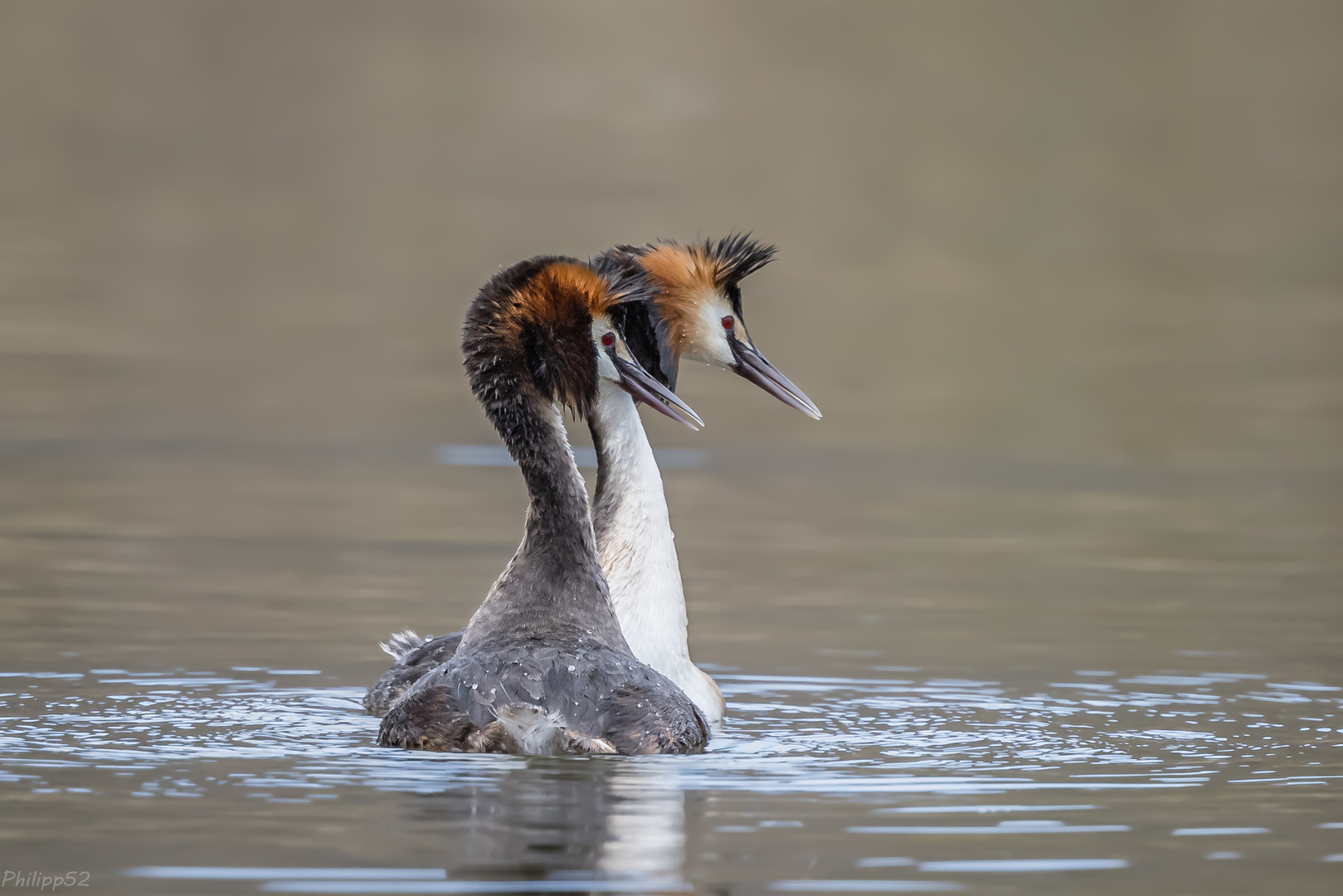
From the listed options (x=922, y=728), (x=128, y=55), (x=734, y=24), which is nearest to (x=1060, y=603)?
(x=922, y=728)

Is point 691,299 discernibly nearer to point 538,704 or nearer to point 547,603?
point 547,603

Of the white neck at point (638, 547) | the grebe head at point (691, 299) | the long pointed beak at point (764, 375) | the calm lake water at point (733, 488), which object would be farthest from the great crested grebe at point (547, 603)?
the long pointed beak at point (764, 375)

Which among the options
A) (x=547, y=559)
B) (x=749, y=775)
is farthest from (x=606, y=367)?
(x=749, y=775)

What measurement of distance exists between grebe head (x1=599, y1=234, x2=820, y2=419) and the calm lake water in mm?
1272

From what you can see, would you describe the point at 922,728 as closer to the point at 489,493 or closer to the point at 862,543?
the point at 862,543

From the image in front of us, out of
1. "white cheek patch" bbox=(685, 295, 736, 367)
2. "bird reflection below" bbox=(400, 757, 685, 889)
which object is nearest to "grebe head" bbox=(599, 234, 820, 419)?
"white cheek patch" bbox=(685, 295, 736, 367)

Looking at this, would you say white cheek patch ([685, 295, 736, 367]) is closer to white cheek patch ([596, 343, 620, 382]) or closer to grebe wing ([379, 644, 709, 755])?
white cheek patch ([596, 343, 620, 382])

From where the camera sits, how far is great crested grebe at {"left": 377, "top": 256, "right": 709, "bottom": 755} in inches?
327

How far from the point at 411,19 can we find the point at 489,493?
3666cm

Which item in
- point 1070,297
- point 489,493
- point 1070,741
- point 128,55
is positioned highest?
point 128,55

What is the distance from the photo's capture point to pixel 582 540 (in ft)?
30.2

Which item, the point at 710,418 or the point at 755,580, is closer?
the point at 755,580

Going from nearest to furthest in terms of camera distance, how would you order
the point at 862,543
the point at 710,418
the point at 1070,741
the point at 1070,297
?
the point at 1070,741
the point at 862,543
the point at 710,418
the point at 1070,297

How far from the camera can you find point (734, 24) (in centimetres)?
5034
